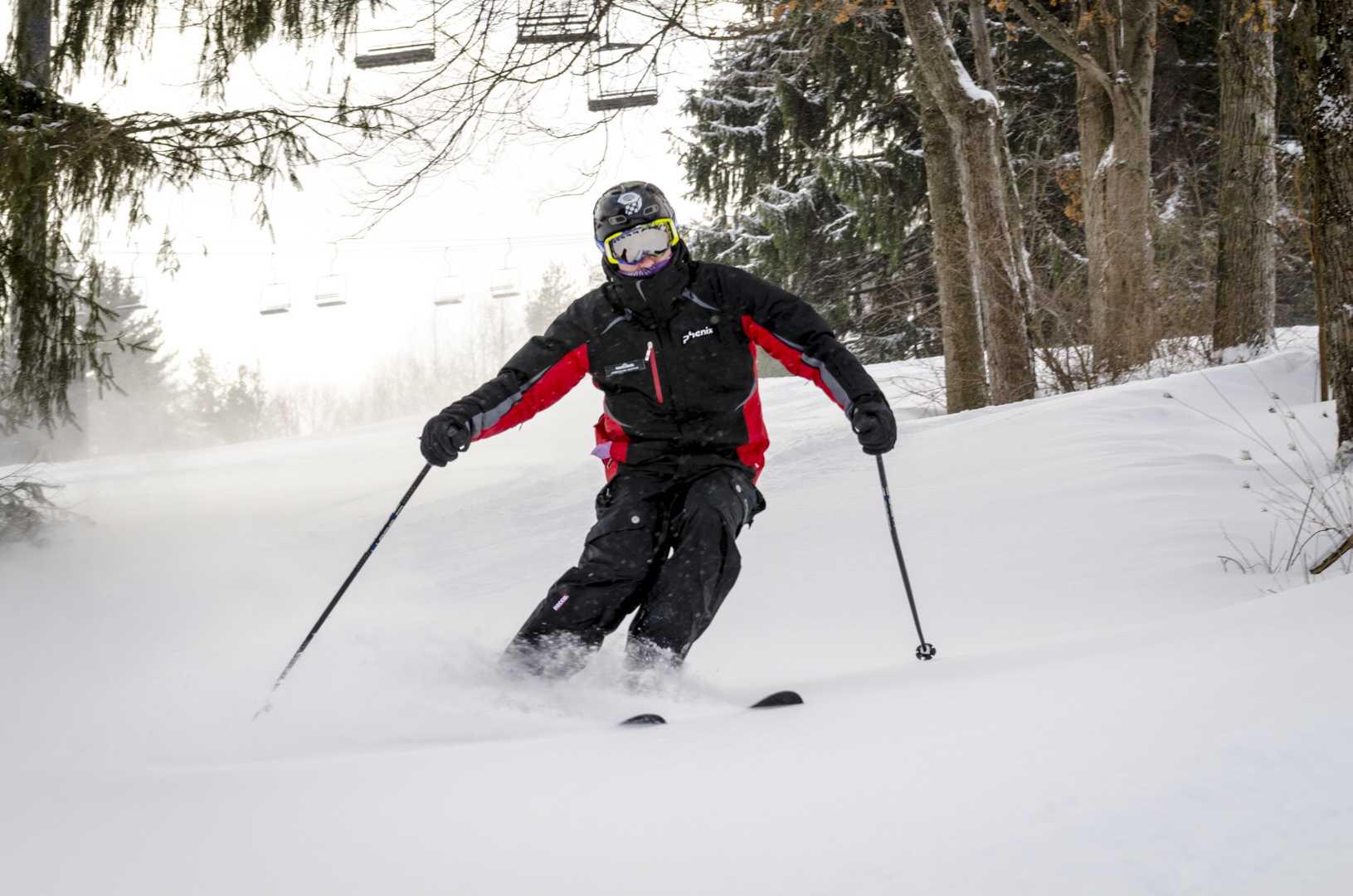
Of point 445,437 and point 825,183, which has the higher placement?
point 825,183

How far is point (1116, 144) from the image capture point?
30.6 ft

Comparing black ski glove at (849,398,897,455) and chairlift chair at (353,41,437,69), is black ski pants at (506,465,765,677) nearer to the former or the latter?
black ski glove at (849,398,897,455)

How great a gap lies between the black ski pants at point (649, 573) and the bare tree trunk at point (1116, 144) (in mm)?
6270

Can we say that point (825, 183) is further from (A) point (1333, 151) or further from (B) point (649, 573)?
(B) point (649, 573)

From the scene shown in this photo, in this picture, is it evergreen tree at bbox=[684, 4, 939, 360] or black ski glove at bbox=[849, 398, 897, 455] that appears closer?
black ski glove at bbox=[849, 398, 897, 455]

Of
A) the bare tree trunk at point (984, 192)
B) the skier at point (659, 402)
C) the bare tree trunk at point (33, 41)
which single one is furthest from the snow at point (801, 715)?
the bare tree trunk at point (33, 41)

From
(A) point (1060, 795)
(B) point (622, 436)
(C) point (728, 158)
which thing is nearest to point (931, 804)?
(A) point (1060, 795)

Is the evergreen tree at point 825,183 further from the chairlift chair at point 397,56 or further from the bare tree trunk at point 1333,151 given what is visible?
the bare tree trunk at point 1333,151

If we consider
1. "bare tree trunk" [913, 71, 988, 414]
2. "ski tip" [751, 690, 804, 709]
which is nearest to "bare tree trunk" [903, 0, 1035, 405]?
"bare tree trunk" [913, 71, 988, 414]

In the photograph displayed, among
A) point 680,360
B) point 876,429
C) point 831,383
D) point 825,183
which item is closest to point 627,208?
point 680,360

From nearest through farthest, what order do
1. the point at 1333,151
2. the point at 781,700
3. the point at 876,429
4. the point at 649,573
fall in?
the point at 781,700
the point at 876,429
the point at 649,573
the point at 1333,151

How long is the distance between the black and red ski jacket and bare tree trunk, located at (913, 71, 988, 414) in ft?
15.2

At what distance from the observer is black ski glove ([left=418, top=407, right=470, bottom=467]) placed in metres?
2.77

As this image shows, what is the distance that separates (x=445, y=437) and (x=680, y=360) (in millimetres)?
772
